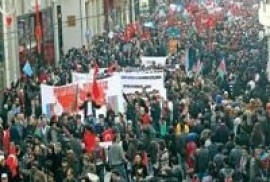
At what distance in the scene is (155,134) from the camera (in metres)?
25.5

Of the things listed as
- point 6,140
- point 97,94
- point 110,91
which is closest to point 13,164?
point 6,140

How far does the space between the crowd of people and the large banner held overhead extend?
38 centimetres

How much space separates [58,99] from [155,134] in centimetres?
310

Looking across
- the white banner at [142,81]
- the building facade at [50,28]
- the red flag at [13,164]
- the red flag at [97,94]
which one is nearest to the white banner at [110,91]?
the red flag at [97,94]

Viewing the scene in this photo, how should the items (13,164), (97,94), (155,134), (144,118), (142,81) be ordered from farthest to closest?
(142,81)
(97,94)
(144,118)
(155,134)
(13,164)

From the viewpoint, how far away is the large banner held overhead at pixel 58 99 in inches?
1075

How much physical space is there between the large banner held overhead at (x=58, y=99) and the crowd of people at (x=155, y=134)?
38 cm

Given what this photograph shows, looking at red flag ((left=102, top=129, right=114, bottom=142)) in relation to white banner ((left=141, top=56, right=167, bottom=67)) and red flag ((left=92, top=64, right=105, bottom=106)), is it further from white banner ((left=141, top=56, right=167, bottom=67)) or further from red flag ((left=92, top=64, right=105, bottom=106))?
white banner ((left=141, top=56, right=167, bottom=67))

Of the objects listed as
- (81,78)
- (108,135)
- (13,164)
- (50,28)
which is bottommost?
(50,28)

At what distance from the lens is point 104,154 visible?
23.7 metres

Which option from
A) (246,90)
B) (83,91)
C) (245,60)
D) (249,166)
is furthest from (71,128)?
(245,60)

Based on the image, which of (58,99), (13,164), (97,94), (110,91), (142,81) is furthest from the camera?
(142,81)

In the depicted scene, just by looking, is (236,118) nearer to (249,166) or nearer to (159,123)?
(159,123)

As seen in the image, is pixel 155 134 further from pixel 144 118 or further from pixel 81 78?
pixel 81 78
